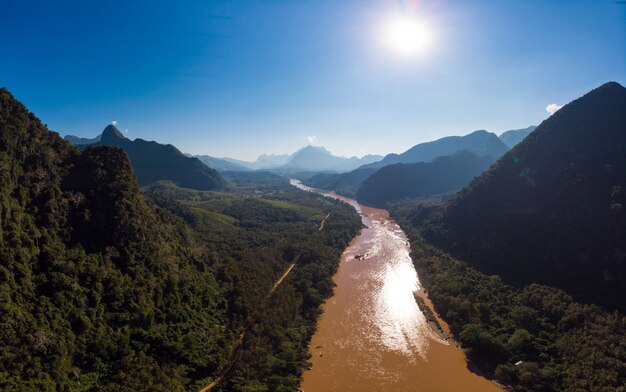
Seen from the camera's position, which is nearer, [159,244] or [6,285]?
[6,285]

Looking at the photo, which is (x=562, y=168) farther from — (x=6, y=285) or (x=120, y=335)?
(x=6, y=285)

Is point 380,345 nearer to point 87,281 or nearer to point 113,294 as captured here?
point 113,294

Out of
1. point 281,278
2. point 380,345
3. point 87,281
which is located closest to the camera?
point 87,281

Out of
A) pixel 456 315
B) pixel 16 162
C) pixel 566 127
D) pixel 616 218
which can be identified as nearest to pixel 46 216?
pixel 16 162

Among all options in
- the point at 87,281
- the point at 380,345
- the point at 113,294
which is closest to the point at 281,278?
the point at 380,345

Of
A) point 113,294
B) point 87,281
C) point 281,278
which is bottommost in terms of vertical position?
point 281,278

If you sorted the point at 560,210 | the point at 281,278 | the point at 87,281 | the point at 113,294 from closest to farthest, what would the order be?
1. the point at 87,281
2. the point at 113,294
3. the point at 560,210
4. the point at 281,278

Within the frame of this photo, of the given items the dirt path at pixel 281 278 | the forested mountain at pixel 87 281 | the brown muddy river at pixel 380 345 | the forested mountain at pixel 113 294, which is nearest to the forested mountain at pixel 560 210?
the brown muddy river at pixel 380 345

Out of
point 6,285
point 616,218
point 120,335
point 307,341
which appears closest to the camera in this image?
point 6,285
